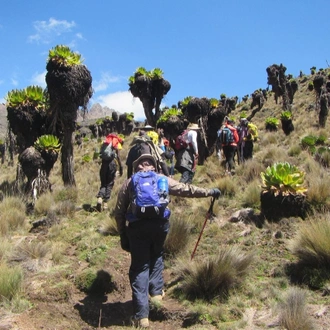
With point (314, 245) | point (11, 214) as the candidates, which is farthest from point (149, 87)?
point (314, 245)

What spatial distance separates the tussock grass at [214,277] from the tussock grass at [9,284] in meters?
2.04

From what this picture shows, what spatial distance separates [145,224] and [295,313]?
179 centimetres

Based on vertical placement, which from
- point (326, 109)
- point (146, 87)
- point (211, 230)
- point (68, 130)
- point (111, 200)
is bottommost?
point (211, 230)

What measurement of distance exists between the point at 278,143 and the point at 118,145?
10989mm

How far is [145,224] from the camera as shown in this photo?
14.3ft

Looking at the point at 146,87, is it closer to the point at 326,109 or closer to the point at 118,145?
the point at 326,109

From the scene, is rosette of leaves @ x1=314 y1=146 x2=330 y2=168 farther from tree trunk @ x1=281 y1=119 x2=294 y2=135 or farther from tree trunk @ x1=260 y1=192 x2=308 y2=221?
tree trunk @ x1=281 y1=119 x2=294 y2=135

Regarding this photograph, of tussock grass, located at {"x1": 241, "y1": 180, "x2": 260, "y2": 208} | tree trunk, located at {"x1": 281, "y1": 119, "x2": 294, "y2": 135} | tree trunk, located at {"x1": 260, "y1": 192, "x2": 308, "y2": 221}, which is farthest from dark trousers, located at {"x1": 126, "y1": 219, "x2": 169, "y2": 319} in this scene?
tree trunk, located at {"x1": 281, "y1": 119, "x2": 294, "y2": 135}

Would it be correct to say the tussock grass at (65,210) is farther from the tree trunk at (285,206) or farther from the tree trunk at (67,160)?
the tree trunk at (285,206)

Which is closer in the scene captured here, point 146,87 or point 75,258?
point 75,258

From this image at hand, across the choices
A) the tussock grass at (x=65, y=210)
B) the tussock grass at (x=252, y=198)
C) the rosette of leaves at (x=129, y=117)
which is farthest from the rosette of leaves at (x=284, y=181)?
the rosette of leaves at (x=129, y=117)

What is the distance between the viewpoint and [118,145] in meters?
9.82

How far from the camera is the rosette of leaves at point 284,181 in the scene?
22.3 feet

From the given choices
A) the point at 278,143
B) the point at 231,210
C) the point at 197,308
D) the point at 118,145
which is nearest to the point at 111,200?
the point at 118,145
